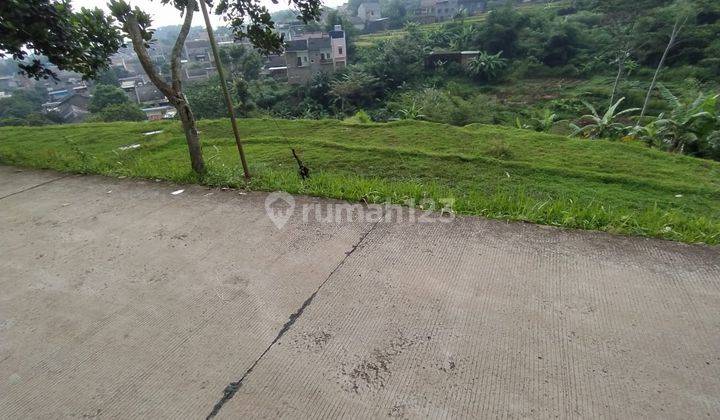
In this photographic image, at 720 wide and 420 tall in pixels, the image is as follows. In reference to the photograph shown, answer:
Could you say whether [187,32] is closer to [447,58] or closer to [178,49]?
[178,49]

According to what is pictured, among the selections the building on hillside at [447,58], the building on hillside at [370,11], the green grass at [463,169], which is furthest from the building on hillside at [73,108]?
the building on hillside at [370,11]

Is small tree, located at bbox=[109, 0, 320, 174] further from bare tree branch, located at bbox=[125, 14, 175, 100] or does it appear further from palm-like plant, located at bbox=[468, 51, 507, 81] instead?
palm-like plant, located at bbox=[468, 51, 507, 81]

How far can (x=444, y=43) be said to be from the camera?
108 feet

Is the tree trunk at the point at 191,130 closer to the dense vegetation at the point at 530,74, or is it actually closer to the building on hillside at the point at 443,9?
the dense vegetation at the point at 530,74

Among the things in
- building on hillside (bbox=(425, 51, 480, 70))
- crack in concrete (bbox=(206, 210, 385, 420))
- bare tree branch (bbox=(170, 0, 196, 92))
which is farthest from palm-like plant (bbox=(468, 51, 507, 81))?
crack in concrete (bbox=(206, 210, 385, 420))

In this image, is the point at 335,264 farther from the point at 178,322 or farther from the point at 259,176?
the point at 259,176

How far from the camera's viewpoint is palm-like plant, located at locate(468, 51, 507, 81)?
1069 inches

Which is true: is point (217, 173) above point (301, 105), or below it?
above

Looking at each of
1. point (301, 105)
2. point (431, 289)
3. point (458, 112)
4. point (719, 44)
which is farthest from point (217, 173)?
point (719, 44)

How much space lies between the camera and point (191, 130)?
4.38 meters

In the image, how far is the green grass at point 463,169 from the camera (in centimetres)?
347

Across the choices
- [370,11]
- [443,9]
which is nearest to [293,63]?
[443,9]

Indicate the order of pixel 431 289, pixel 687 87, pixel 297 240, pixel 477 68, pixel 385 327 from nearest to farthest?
pixel 385 327
pixel 431 289
pixel 297 240
pixel 687 87
pixel 477 68

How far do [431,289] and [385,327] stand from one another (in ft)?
1.53
